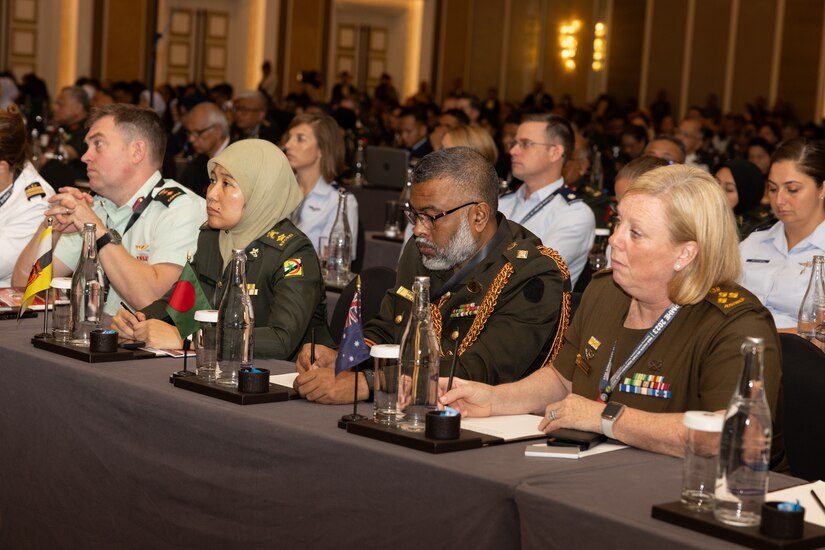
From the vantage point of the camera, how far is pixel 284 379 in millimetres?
2727

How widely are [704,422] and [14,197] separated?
326 centimetres

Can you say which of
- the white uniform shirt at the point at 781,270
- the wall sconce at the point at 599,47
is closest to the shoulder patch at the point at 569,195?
the white uniform shirt at the point at 781,270

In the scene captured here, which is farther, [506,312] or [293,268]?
[293,268]

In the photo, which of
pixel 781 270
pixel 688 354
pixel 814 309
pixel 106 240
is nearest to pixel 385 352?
pixel 688 354

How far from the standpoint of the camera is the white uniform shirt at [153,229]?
381cm

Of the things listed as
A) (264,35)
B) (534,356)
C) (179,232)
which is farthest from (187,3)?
(534,356)

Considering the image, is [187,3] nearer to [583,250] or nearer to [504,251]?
[583,250]

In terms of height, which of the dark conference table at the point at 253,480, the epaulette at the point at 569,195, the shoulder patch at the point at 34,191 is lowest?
the dark conference table at the point at 253,480

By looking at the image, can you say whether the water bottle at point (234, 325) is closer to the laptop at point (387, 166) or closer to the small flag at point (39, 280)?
the small flag at point (39, 280)

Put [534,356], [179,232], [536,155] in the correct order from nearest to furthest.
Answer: [534,356]
[179,232]
[536,155]

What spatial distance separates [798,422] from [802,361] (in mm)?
145

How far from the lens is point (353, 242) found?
5461 mm

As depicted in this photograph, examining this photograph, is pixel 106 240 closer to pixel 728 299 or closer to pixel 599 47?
pixel 728 299

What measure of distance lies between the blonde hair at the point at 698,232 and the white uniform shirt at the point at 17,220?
274 centimetres
